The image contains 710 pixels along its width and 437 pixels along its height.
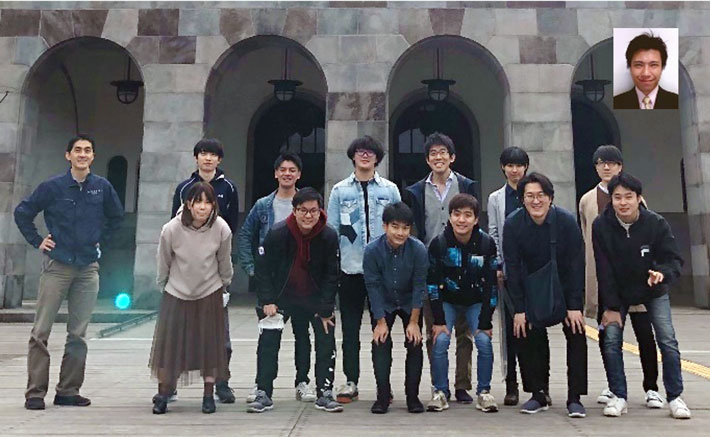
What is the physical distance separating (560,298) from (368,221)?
1.73m

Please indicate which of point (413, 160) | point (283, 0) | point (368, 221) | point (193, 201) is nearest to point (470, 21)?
point (283, 0)

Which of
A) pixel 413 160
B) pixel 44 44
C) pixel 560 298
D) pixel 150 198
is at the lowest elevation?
pixel 560 298

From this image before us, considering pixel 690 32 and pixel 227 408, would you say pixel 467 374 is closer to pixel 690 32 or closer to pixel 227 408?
pixel 227 408

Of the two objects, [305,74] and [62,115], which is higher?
[305,74]

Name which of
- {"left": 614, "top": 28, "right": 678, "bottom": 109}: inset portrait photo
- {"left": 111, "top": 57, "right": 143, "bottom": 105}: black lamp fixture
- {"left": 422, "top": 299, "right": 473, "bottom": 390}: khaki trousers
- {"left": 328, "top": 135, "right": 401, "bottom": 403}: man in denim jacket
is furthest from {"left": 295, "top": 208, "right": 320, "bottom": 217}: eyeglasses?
{"left": 111, "top": 57, "right": 143, "bottom": 105}: black lamp fixture

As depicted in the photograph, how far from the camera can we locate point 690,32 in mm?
12078

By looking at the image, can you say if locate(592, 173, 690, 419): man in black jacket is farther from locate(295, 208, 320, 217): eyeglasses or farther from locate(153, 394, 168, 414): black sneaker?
locate(153, 394, 168, 414): black sneaker

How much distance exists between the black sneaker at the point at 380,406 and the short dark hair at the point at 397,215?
1.41 m

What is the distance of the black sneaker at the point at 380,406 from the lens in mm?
4477

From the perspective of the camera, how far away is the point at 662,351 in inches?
179

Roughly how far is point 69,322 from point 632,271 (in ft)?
15.5

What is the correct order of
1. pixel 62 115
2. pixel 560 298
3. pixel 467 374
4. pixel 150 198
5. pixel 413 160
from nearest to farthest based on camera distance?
1. pixel 560 298
2. pixel 467 374
3. pixel 150 198
4. pixel 62 115
5. pixel 413 160

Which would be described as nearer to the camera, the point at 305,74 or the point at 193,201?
the point at 193,201

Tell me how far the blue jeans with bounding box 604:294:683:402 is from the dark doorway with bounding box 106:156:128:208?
14226mm
